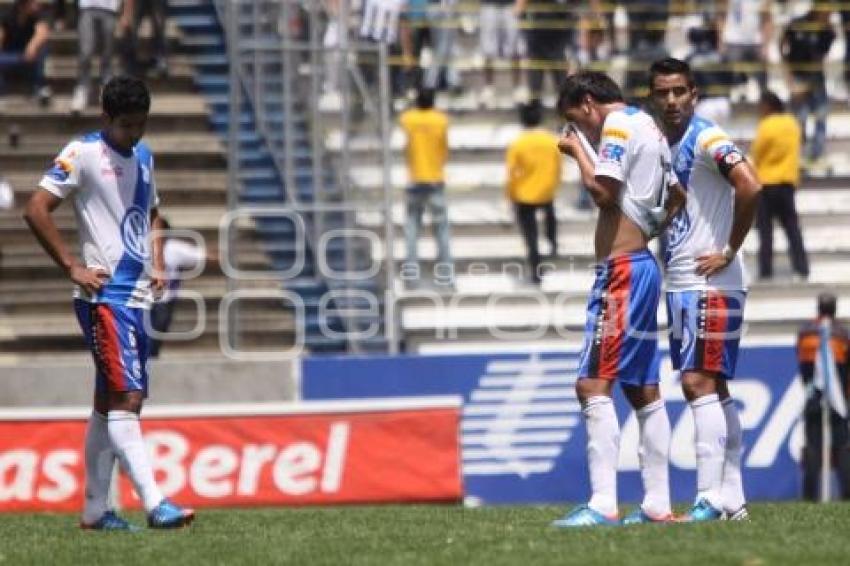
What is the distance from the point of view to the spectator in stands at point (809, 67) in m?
25.1

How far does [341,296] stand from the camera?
21.9 m

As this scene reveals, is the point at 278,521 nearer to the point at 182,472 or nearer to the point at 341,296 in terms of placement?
the point at 182,472

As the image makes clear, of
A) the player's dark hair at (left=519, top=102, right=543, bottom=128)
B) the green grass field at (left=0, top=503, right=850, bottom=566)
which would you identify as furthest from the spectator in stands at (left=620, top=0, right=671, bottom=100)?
the green grass field at (left=0, top=503, right=850, bottom=566)

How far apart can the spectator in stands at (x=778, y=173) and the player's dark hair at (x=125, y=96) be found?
1143cm

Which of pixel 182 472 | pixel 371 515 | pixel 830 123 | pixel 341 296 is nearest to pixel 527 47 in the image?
pixel 830 123

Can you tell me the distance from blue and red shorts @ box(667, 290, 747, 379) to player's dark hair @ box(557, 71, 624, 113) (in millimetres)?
1204

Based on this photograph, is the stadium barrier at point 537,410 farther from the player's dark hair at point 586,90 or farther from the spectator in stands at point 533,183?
the player's dark hair at point 586,90

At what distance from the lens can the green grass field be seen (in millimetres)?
10273

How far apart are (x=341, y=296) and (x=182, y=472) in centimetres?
397

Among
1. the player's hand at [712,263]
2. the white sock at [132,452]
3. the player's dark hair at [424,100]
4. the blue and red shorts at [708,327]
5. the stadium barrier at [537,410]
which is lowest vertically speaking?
the stadium barrier at [537,410]

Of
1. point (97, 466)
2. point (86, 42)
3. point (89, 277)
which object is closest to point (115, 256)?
point (89, 277)

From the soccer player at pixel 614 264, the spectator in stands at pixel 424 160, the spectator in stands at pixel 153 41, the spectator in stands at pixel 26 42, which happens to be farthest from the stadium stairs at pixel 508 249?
the soccer player at pixel 614 264

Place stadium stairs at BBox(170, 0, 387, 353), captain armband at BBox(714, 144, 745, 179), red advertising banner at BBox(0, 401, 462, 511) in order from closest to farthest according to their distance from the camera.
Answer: captain armband at BBox(714, 144, 745, 179) < red advertising banner at BBox(0, 401, 462, 511) < stadium stairs at BBox(170, 0, 387, 353)

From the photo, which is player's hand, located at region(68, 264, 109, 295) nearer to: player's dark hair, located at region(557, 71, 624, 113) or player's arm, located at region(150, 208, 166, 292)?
player's arm, located at region(150, 208, 166, 292)
